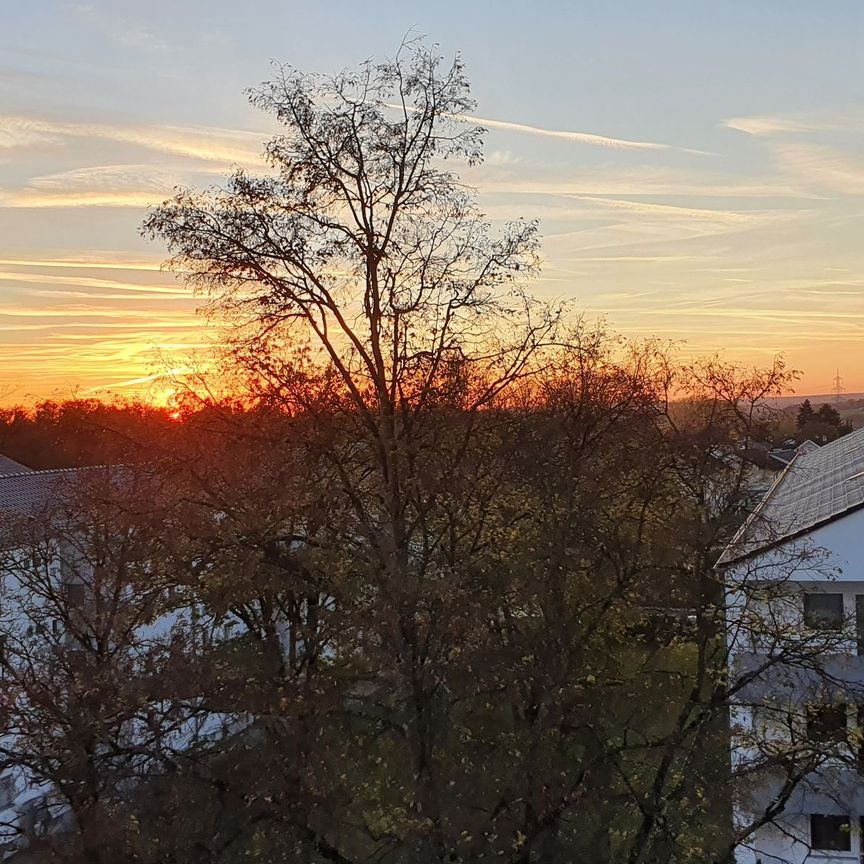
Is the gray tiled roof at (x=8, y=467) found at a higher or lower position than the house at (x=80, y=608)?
higher

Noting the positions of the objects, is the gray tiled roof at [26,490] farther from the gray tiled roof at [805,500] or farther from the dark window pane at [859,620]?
the dark window pane at [859,620]

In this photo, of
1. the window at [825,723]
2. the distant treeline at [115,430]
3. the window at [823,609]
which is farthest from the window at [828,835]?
the distant treeline at [115,430]

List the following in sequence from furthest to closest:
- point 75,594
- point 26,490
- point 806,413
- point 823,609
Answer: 1. point 806,413
2. point 26,490
3. point 75,594
4. point 823,609

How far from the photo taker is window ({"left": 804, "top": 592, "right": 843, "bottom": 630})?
407 inches

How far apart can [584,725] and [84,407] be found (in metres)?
7.46

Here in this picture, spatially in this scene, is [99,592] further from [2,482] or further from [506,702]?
[2,482]

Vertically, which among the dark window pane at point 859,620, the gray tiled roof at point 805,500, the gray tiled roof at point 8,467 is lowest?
the dark window pane at point 859,620

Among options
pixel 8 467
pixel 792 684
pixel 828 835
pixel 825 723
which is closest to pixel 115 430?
pixel 792 684

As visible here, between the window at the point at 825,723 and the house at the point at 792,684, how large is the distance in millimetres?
16

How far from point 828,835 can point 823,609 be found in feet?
12.2

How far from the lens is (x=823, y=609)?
42.1 feet

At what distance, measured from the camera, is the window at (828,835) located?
521 inches

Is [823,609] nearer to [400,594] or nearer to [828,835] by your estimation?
[828,835]

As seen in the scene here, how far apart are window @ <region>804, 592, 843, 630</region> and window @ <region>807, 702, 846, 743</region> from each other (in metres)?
0.97
